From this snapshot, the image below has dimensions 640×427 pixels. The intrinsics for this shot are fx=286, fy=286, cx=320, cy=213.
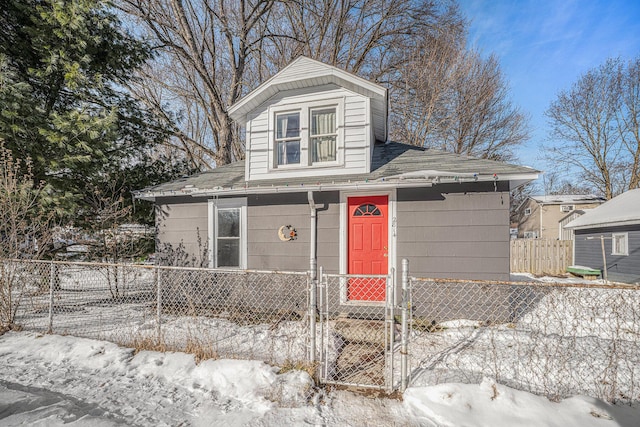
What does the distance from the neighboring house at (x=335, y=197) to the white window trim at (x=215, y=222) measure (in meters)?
0.02

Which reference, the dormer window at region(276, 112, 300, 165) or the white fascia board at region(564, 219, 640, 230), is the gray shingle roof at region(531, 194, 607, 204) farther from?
the dormer window at region(276, 112, 300, 165)

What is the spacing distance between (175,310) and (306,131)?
15.0 ft

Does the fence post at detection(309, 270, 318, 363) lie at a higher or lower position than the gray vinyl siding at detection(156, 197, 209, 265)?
lower

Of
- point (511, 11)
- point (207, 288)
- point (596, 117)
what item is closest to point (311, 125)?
point (207, 288)

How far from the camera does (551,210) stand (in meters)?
24.6

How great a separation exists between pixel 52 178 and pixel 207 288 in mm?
4445

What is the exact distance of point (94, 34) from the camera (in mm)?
7078

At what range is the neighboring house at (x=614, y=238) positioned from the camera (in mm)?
10469

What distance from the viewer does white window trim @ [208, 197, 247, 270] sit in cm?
625

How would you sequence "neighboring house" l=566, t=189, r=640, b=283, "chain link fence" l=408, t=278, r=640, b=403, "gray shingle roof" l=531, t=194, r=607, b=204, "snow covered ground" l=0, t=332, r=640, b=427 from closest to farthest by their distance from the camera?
"snow covered ground" l=0, t=332, r=640, b=427, "chain link fence" l=408, t=278, r=640, b=403, "neighboring house" l=566, t=189, r=640, b=283, "gray shingle roof" l=531, t=194, r=607, b=204

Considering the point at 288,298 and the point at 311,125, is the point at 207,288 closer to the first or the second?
the point at 288,298

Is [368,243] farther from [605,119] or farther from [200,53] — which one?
[605,119]

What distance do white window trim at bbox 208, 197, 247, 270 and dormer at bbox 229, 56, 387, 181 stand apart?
0.64 metres

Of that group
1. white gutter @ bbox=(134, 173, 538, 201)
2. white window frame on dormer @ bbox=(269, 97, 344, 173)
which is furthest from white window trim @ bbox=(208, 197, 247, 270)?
white window frame on dormer @ bbox=(269, 97, 344, 173)
